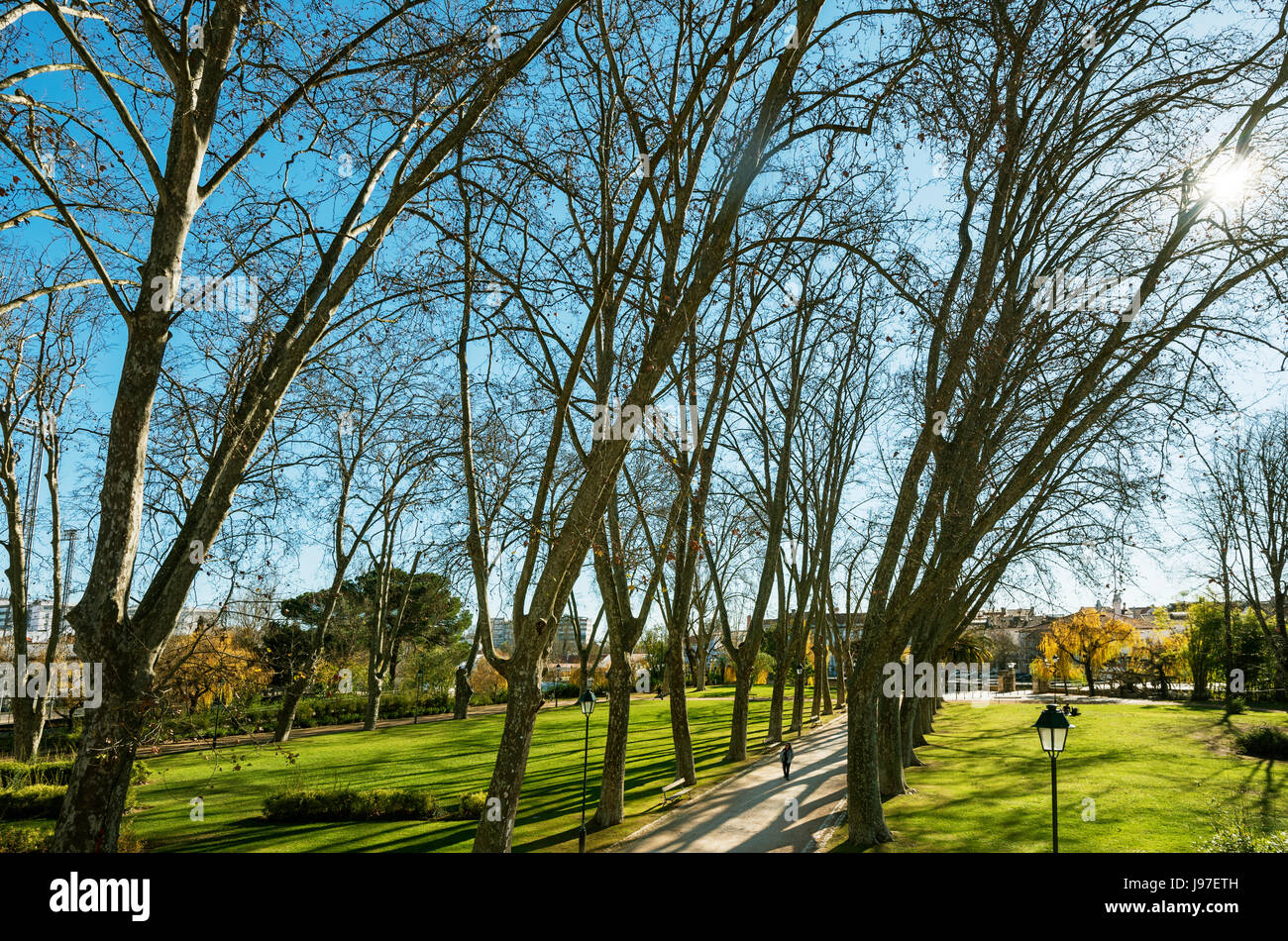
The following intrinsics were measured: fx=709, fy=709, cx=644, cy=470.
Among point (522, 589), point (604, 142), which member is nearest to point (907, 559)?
point (522, 589)

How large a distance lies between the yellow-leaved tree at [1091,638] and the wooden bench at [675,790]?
44.1 meters

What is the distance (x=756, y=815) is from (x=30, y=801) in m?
14.3

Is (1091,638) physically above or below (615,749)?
below

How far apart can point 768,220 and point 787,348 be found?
5.83 m

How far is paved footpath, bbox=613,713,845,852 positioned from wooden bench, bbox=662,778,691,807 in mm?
399

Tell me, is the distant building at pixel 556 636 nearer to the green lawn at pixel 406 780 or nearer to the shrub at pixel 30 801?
the green lawn at pixel 406 780

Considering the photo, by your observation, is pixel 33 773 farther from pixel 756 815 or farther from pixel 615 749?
pixel 756 815

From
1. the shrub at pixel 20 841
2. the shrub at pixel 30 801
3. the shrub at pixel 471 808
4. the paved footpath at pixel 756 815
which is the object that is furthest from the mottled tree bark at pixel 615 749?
the shrub at pixel 30 801

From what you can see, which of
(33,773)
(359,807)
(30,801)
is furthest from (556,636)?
(33,773)

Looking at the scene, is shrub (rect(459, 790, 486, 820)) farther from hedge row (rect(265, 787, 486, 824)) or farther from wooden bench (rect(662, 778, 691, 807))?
wooden bench (rect(662, 778, 691, 807))

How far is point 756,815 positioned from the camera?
44.9 feet

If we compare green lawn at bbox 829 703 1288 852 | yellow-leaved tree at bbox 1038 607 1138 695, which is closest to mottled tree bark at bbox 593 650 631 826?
green lawn at bbox 829 703 1288 852

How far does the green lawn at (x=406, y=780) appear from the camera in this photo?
12.5 metres

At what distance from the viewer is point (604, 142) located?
8344 mm
